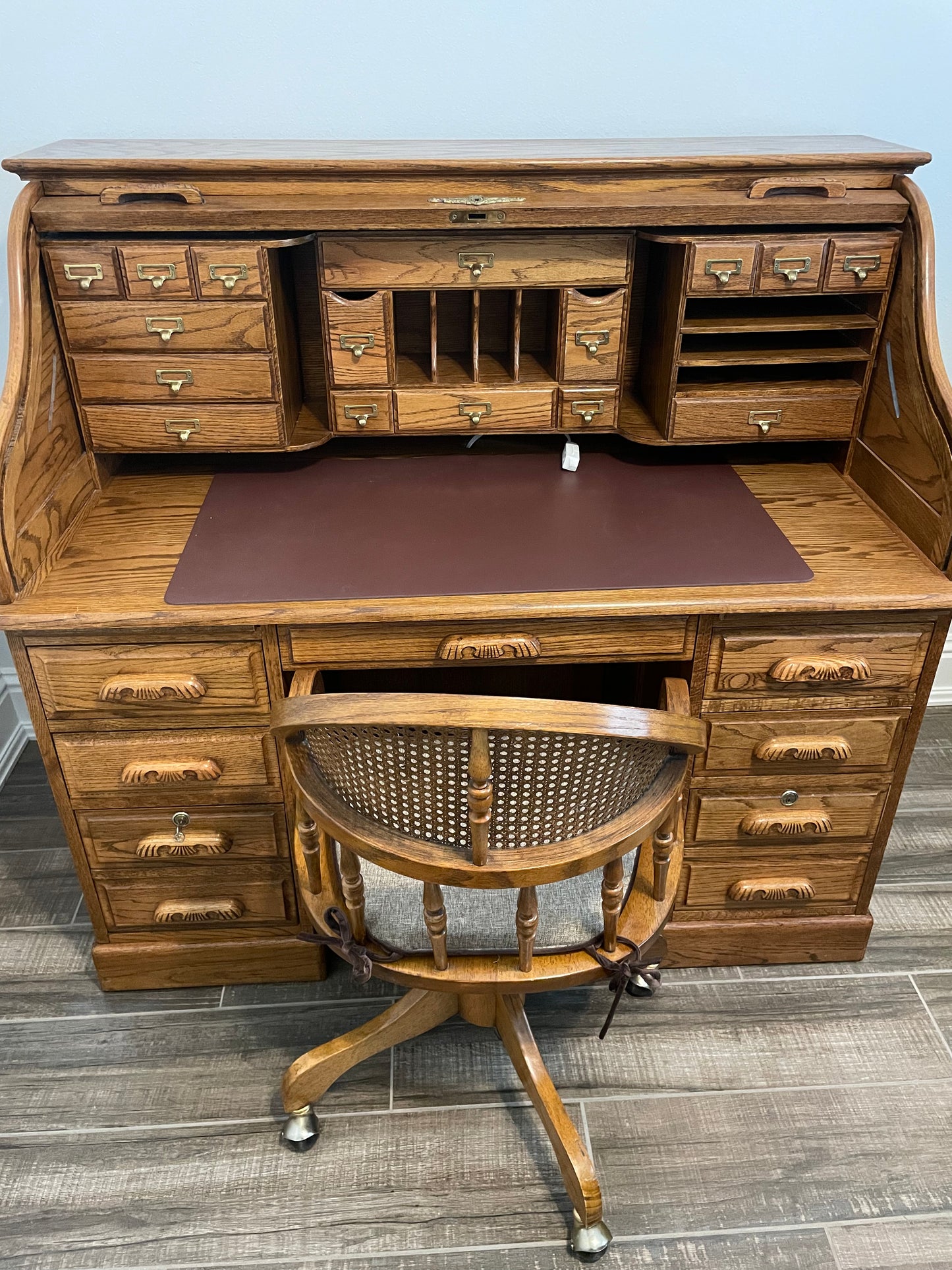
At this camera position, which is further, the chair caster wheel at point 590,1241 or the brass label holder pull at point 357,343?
the brass label holder pull at point 357,343

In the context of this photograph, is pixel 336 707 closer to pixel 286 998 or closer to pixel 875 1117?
pixel 286 998

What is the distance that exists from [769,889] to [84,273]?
1.59 metres

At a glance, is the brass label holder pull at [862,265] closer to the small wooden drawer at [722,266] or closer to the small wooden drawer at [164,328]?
the small wooden drawer at [722,266]

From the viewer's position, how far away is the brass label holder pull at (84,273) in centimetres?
147

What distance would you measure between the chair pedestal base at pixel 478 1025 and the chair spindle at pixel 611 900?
28 centimetres

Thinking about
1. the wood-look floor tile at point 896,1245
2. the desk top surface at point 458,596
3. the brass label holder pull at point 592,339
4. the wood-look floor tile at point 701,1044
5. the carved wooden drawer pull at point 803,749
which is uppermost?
the brass label holder pull at point 592,339

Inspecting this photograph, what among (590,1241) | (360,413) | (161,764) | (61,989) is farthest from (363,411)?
(590,1241)

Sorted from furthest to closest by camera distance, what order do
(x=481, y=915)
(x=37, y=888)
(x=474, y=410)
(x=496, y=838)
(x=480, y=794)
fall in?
(x=37, y=888)
(x=474, y=410)
(x=481, y=915)
(x=496, y=838)
(x=480, y=794)

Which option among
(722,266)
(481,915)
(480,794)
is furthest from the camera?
(722,266)

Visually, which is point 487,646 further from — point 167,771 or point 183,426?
point 183,426

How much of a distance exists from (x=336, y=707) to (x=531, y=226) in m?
0.90

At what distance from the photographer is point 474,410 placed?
1.63 metres

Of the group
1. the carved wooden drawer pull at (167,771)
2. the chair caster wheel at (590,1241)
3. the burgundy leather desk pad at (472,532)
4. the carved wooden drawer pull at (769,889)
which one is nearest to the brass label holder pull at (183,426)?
the burgundy leather desk pad at (472,532)

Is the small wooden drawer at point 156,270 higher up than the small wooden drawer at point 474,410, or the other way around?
the small wooden drawer at point 156,270
